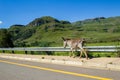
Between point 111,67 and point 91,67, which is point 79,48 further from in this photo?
point 111,67

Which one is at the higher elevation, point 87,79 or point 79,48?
point 79,48

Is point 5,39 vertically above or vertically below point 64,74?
above

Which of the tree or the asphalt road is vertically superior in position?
the tree

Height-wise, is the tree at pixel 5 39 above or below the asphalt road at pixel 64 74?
above

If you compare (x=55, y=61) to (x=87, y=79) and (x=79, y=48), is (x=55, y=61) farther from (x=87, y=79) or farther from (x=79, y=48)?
(x=87, y=79)

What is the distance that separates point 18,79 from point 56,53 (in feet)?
42.9

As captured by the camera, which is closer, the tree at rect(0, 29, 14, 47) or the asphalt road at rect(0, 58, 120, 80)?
the asphalt road at rect(0, 58, 120, 80)

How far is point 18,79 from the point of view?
10.2 metres

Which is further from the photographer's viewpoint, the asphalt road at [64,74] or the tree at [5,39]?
the tree at [5,39]

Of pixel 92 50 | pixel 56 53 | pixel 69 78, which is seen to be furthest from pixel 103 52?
pixel 69 78

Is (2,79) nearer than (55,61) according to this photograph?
Yes

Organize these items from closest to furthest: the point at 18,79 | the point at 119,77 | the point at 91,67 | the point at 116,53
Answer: the point at 119,77 → the point at 18,79 → the point at 91,67 → the point at 116,53

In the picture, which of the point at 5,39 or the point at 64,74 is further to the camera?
the point at 5,39

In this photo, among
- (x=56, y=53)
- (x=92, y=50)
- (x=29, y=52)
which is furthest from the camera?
(x=29, y=52)
